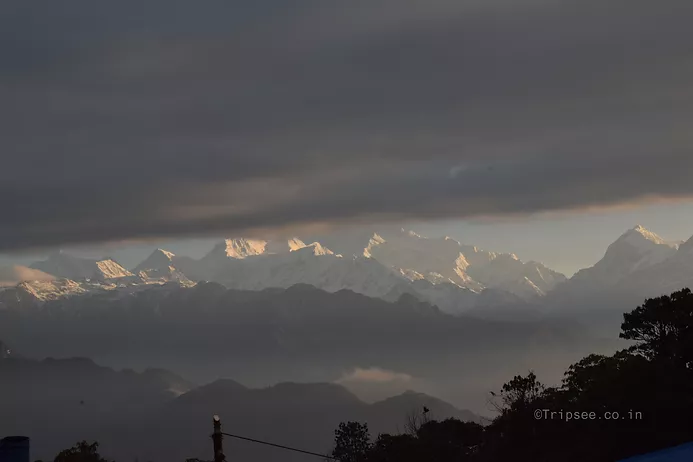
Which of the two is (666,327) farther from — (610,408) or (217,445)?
(217,445)

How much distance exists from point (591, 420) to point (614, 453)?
4405mm

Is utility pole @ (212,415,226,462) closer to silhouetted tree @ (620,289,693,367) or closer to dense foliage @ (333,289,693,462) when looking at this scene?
dense foliage @ (333,289,693,462)

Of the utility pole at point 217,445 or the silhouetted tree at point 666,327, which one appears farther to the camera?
the silhouetted tree at point 666,327

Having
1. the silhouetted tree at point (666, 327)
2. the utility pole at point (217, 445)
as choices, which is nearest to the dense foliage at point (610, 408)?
the silhouetted tree at point (666, 327)

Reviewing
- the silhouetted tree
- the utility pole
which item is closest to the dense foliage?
the silhouetted tree

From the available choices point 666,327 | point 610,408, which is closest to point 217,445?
point 610,408

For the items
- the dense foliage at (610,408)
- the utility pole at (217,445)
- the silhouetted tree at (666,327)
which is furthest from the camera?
the silhouetted tree at (666,327)

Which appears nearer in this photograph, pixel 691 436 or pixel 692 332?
pixel 691 436

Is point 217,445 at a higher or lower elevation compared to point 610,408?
lower

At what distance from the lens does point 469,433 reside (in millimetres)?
134625

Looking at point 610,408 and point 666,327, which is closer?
point 610,408

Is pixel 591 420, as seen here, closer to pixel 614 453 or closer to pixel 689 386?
pixel 614 453

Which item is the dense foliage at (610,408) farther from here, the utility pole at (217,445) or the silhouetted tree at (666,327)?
the utility pole at (217,445)

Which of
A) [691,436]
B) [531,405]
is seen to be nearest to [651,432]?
[691,436]
